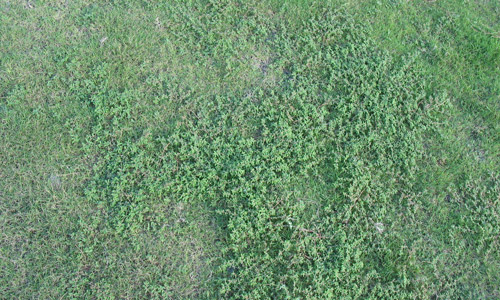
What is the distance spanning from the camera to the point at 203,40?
4.64 m

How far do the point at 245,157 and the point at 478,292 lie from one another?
217cm

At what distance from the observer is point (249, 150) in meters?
3.92

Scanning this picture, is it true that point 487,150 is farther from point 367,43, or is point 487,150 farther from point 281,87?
point 281,87

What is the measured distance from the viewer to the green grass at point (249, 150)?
11.4 ft

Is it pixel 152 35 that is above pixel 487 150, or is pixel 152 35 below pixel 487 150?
below

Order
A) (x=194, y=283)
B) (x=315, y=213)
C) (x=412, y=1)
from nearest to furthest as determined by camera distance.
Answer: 1. (x=194, y=283)
2. (x=315, y=213)
3. (x=412, y=1)

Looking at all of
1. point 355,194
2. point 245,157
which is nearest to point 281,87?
point 245,157

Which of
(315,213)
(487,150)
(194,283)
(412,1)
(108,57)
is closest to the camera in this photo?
(194,283)

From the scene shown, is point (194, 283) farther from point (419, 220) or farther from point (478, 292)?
point (478, 292)

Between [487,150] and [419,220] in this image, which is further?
[487,150]

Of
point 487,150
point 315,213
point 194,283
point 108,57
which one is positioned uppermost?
point 487,150

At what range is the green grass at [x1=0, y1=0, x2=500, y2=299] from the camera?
11.4 feet

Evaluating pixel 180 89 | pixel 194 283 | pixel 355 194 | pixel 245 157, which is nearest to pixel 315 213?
pixel 355 194

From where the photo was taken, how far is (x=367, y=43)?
4.64 metres
